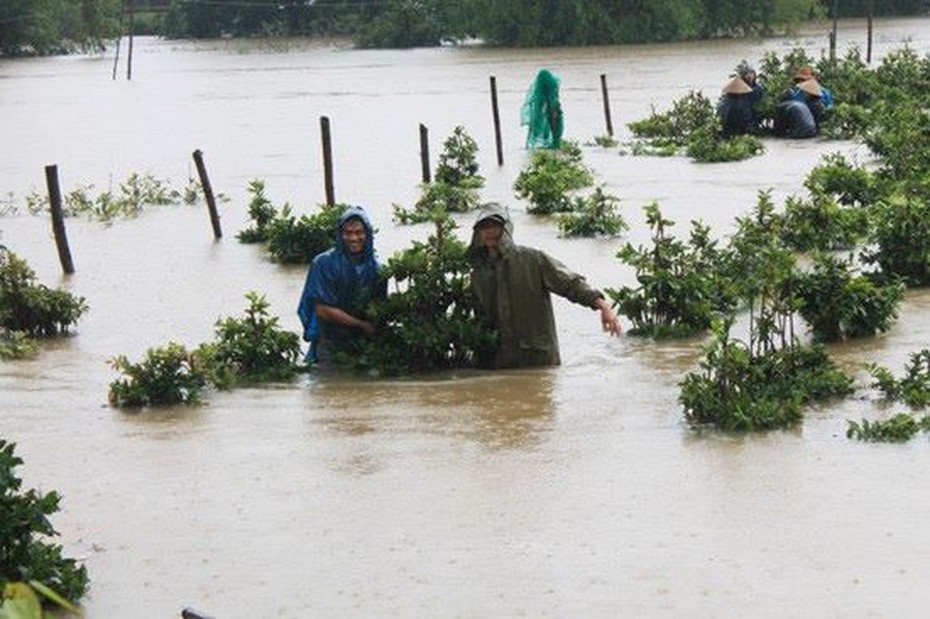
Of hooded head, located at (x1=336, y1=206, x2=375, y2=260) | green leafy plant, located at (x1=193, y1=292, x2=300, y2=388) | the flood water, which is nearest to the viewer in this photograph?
the flood water

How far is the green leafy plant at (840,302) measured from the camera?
13.0 metres

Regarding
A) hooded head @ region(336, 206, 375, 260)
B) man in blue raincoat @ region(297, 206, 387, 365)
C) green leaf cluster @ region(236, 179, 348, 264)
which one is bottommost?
green leaf cluster @ region(236, 179, 348, 264)

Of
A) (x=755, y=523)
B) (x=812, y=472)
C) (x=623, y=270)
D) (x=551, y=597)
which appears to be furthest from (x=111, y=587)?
(x=623, y=270)

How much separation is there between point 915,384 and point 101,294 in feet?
30.7

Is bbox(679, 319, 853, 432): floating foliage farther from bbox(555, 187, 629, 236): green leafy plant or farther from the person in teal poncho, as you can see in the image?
the person in teal poncho

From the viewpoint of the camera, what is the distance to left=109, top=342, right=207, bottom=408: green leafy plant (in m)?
12.2

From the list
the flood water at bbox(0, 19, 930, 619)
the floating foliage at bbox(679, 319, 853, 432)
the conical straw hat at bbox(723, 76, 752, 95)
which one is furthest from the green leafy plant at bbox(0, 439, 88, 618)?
the conical straw hat at bbox(723, 76, 752, 95)

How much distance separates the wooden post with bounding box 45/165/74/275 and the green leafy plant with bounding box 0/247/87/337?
3.30 meters

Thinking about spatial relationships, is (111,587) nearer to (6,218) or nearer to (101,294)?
(101,294)

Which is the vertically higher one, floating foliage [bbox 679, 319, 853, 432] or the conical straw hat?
floating foliage [bbox 679, 319, 853, 432]

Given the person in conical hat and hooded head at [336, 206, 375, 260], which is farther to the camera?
the person in conical hat

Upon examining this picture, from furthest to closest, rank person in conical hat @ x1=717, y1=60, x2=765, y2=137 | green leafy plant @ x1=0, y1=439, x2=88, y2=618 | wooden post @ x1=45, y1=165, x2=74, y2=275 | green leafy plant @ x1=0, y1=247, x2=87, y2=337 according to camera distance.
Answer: person in conical hat @ x1=717, y1=60, x2=765, y2=137
wooden post @ x1=45, y1=165, x2=74, y2=275
green leafy plant @ x1=0, y1=247, x2=87, y2=337
green leafy plant @ x1=0, y1=439, x2=88, y2=618

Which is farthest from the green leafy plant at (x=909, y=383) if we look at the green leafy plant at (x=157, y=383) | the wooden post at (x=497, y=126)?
the wooden post at (x=497, y=126)

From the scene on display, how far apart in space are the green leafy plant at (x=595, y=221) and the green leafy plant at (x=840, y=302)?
6865mm
